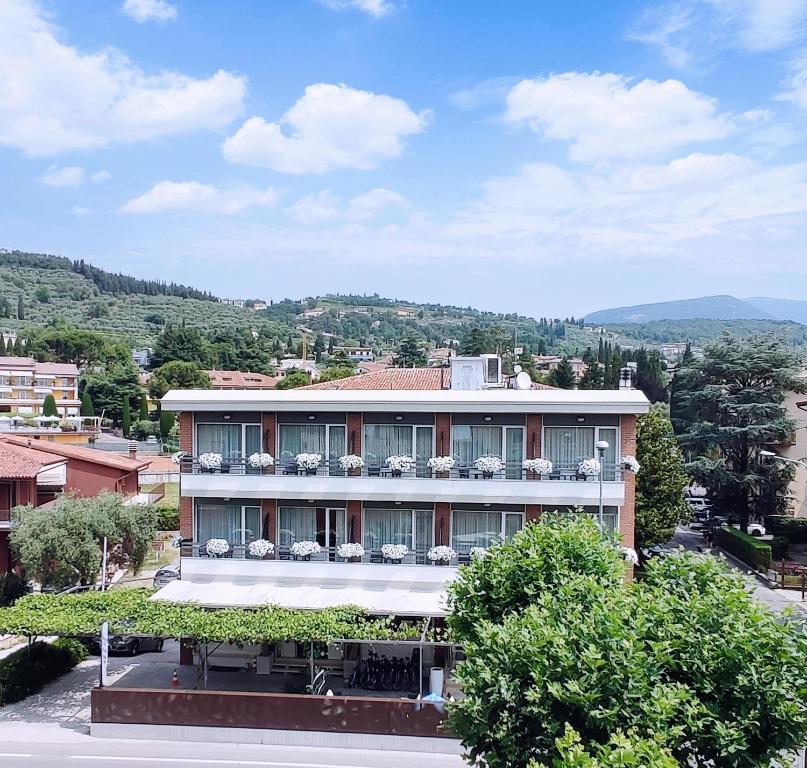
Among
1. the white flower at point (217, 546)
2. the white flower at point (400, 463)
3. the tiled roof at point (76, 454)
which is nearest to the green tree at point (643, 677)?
the white flower at point (400, 463)

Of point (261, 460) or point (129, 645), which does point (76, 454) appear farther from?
point (261, 460)

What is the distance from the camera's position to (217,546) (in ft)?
81.5

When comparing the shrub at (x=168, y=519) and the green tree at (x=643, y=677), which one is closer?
the green tree at (x=643, y=677)

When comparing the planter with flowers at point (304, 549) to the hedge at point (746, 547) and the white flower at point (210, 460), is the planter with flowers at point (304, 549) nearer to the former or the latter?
the white flower at point (210, 460)

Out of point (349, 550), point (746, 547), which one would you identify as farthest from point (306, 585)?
point (746, 547)

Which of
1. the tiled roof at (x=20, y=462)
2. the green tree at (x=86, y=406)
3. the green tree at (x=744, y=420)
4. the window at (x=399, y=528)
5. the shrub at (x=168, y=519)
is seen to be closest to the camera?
the window at (x=399, y=528)

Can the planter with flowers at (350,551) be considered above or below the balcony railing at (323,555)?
above

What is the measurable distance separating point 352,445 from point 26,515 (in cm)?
1623

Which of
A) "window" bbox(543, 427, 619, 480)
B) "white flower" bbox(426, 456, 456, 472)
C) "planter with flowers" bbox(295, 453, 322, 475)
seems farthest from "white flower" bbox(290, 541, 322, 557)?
"window" bbox(543, 427, 619, 480)

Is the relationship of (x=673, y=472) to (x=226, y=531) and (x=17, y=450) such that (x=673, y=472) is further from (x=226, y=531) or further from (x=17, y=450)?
(x=17, y=450)

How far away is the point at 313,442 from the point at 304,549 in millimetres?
3444

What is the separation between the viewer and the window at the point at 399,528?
2480 cm

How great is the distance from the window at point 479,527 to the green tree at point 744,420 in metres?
24.1

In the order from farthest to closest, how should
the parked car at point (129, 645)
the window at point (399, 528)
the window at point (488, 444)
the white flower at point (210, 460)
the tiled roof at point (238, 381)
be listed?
the tiled roof at point (238, 381) → the parked car at point (129, 645) → the white flower at point (210, 460) → the window at point (399, 528) → the window at point (488, 444)
